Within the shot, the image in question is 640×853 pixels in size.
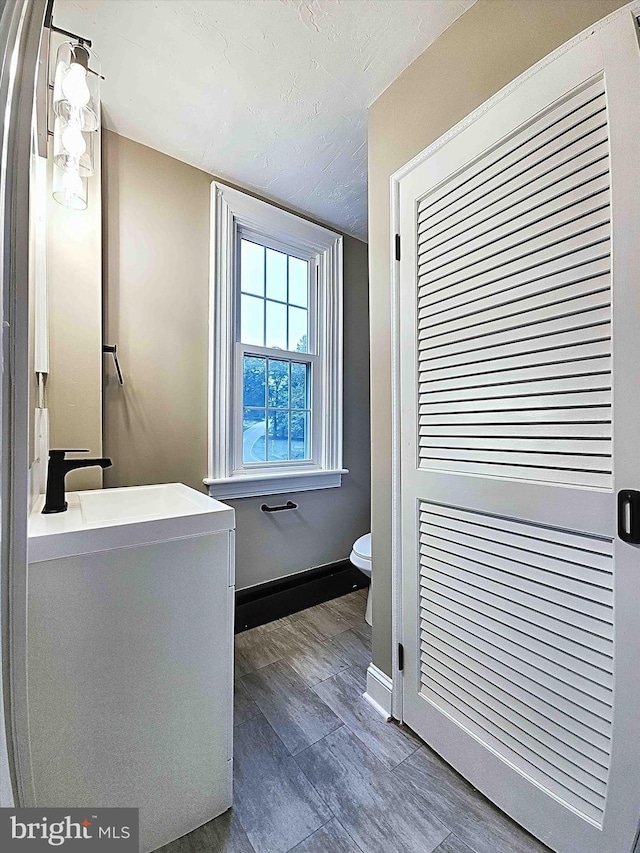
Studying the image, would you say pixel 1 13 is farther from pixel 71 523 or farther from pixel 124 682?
pixel 124 682

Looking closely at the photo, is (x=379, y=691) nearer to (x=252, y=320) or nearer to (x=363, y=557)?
(x=363, y=557)

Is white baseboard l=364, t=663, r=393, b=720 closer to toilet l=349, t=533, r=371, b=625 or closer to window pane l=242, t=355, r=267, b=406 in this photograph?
toilet l=349, t=533, r=371, b=625

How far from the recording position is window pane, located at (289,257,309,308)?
243cm

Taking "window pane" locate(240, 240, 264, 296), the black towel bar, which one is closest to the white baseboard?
the black towel bar

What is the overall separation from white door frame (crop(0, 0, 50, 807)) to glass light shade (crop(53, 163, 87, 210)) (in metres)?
0.90

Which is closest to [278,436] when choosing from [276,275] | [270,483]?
[270,483]

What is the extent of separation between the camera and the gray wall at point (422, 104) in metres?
1.02

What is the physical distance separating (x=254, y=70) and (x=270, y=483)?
6.03 ft

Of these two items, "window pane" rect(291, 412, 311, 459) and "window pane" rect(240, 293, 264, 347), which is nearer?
"window pane" rect(240, 293, 264, 347)

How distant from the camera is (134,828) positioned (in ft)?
2.88

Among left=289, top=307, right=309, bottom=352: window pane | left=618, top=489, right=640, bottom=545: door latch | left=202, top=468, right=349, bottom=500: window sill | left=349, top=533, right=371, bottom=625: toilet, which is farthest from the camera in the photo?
left=289, top=307, right=309, bottom=352: window pane

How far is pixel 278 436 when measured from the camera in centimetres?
235

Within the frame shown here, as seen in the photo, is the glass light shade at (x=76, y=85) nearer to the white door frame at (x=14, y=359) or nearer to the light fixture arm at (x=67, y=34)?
the light fixture arm at (x=67, y=34)

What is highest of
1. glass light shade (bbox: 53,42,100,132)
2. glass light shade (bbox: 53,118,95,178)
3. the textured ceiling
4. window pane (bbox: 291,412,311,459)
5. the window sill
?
the textured ceiling
